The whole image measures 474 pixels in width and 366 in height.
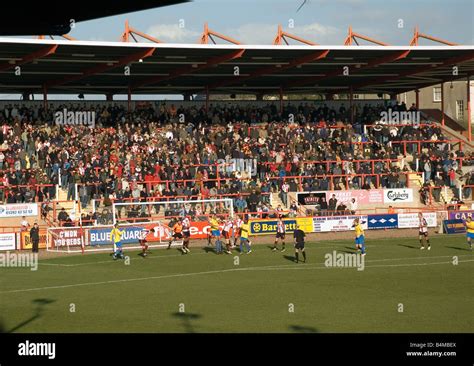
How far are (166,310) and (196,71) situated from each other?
110 ft

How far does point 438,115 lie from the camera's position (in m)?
71.7

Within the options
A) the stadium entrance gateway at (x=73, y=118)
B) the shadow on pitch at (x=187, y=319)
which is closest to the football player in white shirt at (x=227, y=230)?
the stadium entrance gateway at (x=73, y=118)

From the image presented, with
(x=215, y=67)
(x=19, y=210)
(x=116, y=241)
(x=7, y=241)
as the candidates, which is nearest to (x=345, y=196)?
(x=215, y=67)

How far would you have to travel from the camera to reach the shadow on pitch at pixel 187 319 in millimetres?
19322

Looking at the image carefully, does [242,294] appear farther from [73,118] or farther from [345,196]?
[73,118]

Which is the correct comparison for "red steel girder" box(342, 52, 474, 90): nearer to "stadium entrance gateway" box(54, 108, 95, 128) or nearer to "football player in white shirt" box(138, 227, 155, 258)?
"stadium entrance gateway" box(54, 108, 95, 128)

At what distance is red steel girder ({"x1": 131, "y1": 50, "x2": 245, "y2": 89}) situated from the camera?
5017 centimetres

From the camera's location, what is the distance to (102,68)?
51.2 metres

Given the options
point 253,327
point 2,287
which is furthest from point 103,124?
point 253,327

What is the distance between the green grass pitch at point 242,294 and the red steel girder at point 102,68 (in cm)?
1401

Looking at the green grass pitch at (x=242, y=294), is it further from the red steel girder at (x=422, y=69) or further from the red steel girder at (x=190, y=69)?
the red steel girder at (x=422, y=69)

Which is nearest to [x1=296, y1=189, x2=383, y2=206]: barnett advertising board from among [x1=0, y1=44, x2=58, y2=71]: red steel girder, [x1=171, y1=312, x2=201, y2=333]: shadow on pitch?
[x1=0, y1=44, x2=58, y2=71]: red steel girder

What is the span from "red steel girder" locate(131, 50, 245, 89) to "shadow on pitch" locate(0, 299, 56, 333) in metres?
28.5

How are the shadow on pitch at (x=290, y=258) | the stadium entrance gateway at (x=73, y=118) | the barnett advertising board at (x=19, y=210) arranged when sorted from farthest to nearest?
1. the stadium entrance gateway at (x=73, y=118)
2. the barnett advertising board at (x=19, y=210)
3. the shadow on pitch at (x=290, y=258)
